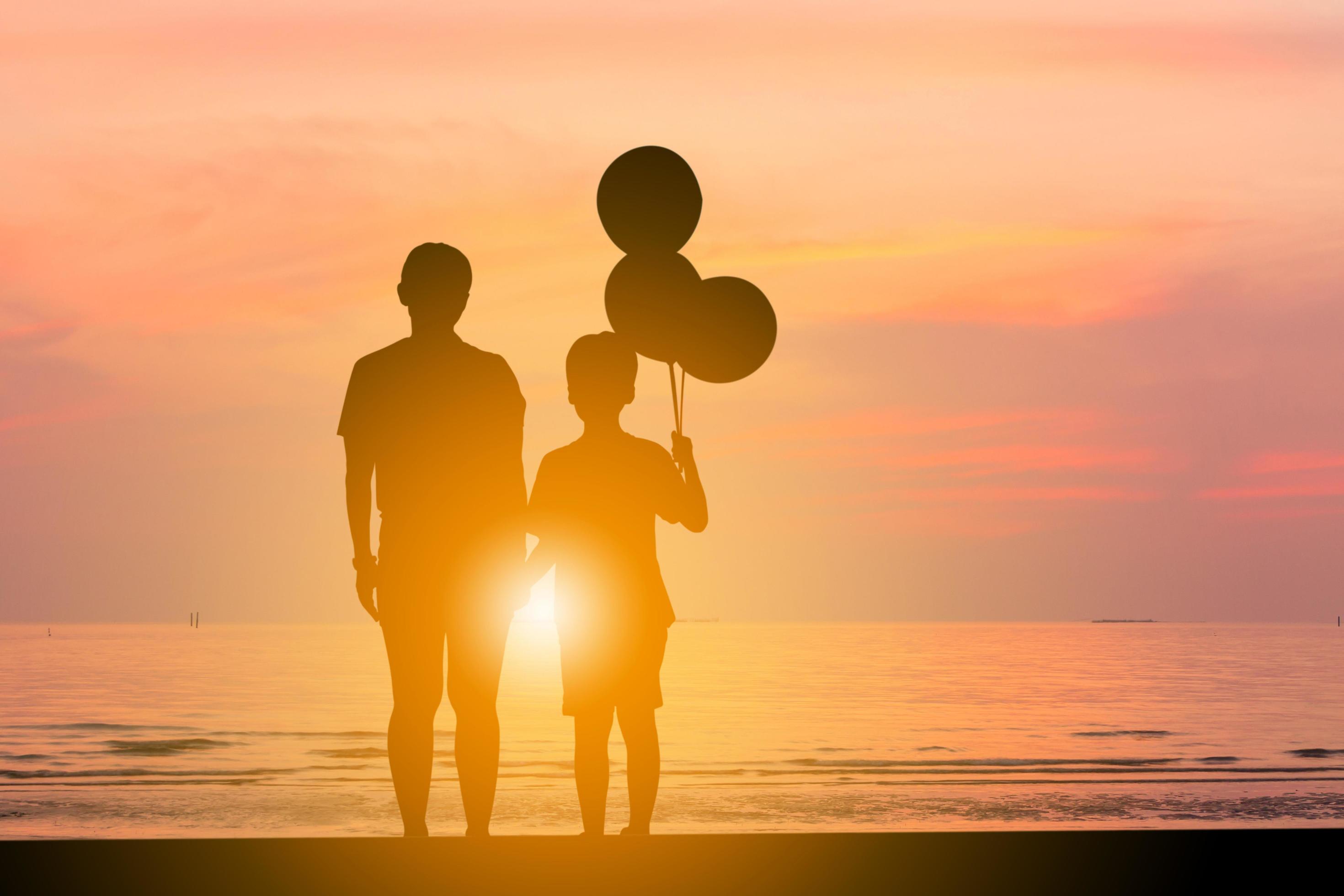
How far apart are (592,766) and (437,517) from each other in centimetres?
120

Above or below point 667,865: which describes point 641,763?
above

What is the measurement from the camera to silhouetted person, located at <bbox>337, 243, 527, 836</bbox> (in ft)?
17.0

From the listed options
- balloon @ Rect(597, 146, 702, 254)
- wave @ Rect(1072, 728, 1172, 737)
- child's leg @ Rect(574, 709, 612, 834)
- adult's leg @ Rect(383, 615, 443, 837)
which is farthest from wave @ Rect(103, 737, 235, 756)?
balloon @ Rect(597, 146, 702, 254)

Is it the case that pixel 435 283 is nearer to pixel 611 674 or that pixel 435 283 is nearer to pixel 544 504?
pixel 544 504

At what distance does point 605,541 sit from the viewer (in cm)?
521

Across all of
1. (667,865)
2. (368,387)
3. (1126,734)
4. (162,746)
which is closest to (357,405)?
(368,387)

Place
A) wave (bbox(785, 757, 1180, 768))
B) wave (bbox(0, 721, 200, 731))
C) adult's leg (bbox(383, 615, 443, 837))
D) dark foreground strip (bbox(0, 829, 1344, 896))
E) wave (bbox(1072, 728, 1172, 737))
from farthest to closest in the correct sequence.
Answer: wave (bbox(1072, 728, 1172, 737)) → wave (bbox(0, 721, 200, 731)) → wave (bbox(785, 757, 1180, 768)) → adult's leg (bbox(383, 615, 443, 837)) → dark foreground strip (bbox(0, 829, 1344, 896))

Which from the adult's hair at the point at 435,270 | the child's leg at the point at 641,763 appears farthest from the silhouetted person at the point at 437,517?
the child's leg at the point at 641,763

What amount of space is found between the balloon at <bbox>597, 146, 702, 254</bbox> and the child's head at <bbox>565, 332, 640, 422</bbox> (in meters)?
0.74

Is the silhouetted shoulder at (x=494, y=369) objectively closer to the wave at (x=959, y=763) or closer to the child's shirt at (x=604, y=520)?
the child's shirt at (x=604, y=520)

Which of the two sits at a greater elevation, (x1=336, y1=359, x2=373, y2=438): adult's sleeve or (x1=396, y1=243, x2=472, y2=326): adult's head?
(x1=396, y1=243, x2=472, y2=326): adult's head

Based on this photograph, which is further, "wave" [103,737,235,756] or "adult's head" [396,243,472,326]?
"wave" [103,737,235,756]

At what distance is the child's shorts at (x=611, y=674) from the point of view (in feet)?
17.0

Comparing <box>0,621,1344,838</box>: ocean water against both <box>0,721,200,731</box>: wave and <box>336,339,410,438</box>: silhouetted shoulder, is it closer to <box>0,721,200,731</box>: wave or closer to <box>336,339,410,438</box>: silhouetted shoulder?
<box>0,721,200,731</box>: wave
